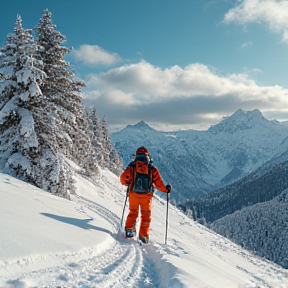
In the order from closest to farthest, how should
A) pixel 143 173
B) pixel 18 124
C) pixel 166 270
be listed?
pixel 166 270, pixel 143 173, pixel 18 124

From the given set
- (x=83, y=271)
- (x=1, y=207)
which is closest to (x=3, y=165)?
(x=1, y=207)

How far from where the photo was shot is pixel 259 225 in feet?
430

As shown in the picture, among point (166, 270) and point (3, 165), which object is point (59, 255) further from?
point (3, 165)

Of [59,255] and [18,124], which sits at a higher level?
[18,124]

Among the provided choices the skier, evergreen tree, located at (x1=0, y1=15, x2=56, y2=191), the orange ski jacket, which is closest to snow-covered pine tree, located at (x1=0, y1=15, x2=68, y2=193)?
evergreen tree, located at (x1=0, y1=15, x2=56, y2=191)

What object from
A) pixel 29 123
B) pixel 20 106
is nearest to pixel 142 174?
pixel 29 123

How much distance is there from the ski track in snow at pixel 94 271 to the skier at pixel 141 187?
2256 mm

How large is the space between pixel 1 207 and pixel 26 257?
9.09 feet

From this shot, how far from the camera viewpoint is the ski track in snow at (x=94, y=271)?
3663 millimetres

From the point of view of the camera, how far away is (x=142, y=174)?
9.02m

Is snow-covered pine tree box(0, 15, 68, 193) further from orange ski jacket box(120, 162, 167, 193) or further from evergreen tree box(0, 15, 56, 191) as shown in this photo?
orange ski jacket box(120, 162, 167, 193)

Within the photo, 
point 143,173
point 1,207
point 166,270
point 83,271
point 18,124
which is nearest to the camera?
point 83,271

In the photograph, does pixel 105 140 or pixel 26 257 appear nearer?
pixel 26 257

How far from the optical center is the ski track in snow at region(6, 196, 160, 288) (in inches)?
144
